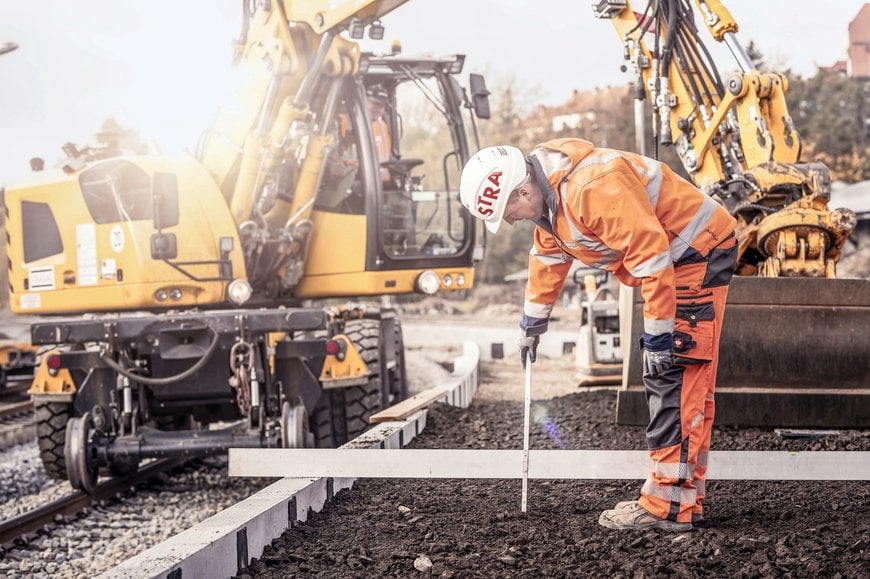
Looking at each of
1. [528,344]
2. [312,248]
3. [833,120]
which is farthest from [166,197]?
[833,120]

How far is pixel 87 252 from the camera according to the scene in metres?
8.32

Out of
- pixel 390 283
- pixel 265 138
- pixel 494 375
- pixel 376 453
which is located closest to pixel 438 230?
pixel 390 283

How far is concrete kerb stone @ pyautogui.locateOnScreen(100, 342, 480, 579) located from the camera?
3.56 m

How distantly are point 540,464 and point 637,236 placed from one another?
146 cm

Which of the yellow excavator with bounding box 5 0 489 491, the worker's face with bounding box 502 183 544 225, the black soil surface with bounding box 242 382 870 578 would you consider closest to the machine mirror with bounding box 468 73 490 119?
the yellow excavator with bounding box 5 0 489 491

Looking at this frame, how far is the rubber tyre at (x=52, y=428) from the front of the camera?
7.93 m

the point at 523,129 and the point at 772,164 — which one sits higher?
the point at 523,129

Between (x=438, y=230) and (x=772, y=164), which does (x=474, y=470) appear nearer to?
(x=772, y=164)

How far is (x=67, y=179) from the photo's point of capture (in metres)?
8.37

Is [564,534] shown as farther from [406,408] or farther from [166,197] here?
[166,197]

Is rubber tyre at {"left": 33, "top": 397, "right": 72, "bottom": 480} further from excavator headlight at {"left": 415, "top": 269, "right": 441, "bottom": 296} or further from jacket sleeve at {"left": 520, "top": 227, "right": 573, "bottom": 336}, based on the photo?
jacket sleeve at {"left": 520, "top": 227, "right": 573, "bottom": 336}

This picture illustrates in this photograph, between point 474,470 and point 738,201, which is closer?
point 474,470

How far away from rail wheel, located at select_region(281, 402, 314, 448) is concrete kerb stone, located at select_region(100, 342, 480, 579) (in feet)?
4.01

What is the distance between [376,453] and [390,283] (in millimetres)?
3855
